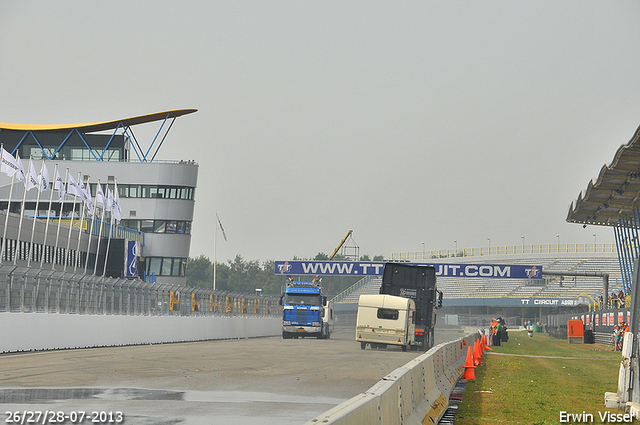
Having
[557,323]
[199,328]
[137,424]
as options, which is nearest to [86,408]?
[137,424]

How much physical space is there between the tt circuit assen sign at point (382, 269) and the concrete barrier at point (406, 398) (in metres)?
60.5

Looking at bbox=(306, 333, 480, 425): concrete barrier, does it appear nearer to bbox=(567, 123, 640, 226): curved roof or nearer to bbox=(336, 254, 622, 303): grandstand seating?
bbox=(567, 123, 640, 226): curved roof

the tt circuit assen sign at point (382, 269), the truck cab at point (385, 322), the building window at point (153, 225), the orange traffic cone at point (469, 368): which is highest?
the building window at point (153, 225)

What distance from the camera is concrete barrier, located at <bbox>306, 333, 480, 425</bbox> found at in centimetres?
619

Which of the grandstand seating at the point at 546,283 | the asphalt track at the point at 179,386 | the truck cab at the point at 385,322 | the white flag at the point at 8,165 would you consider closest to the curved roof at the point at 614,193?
the truck cab at the point at 385,322

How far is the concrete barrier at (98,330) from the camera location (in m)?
24.5

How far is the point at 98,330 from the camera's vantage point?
1178 inches

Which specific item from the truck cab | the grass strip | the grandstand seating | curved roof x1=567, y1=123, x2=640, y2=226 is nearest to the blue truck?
the truck cab

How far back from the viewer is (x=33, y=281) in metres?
25.8

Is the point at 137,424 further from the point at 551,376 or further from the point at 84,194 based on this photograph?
the point at 84,194

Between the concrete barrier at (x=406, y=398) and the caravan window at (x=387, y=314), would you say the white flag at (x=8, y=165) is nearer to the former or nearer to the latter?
the caravan window at (x=387, y=314)

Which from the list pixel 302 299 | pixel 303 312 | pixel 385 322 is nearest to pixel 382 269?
pixel 302 299

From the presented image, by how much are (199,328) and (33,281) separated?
689 inches

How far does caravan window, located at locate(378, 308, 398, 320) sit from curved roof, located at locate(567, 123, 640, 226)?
44.0ft
